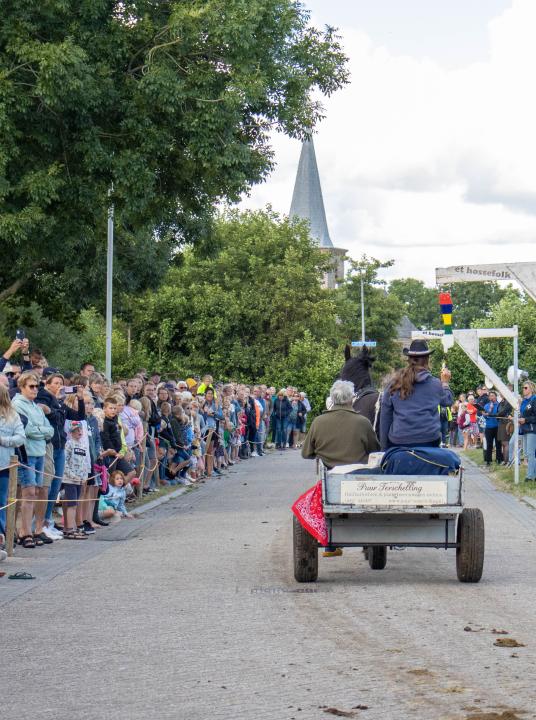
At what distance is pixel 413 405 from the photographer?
11.5 m

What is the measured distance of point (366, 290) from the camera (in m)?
97.4

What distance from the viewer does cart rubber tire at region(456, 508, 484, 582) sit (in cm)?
1120

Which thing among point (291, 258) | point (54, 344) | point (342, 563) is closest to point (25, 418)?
point (342, 563)

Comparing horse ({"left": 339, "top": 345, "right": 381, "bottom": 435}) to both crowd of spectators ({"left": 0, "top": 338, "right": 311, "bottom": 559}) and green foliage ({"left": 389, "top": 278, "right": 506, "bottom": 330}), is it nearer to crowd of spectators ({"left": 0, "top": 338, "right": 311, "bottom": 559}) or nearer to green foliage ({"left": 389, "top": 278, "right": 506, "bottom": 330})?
crowd of spectators ({"left": 0, "top": 338, "right": 311, "bottom": 559})

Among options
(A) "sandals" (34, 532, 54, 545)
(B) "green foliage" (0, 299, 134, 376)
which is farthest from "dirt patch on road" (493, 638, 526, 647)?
(B) "green foliage" (0, 299, 134, 376)

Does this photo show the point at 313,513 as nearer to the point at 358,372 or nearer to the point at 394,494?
the point at 394,494

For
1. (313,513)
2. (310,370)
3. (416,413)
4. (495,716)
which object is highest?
(310,370)

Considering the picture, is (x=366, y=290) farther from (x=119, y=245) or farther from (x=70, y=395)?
(x=70, y=395)

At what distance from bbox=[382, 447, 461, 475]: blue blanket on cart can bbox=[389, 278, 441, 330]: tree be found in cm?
13462

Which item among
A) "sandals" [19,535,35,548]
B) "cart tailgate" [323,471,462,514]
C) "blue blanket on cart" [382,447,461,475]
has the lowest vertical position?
"sandals" [19,535,35,548]

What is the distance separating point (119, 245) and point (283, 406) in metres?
10.8

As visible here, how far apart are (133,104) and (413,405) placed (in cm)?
1225

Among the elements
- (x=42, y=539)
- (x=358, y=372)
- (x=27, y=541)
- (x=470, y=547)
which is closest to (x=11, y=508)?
(x=27, y=541)

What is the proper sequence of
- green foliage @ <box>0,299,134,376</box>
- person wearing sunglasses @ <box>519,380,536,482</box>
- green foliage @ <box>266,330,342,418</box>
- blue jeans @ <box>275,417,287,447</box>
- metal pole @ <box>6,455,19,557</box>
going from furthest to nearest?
green foliage @ <box>266,330,342,418</box>, blue jeans @ <box>275,417,287,447</box>, green foliage @ <box>0,299,134,376</box>, person wearing sunglasses @ <box>519,380,536,482</box>, metal pole @ <box>6,455,19,557</box>
